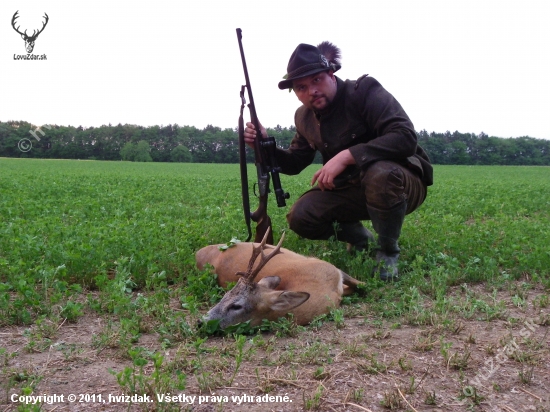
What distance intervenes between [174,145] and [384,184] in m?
77.1

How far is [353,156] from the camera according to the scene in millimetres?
5328

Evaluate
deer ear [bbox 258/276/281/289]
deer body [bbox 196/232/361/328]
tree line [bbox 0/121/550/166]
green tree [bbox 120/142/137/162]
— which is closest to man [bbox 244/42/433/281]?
deer body [bbox 196/232/361/328]

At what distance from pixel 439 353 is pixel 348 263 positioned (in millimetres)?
2180

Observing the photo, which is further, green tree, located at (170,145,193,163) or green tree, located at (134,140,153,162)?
green tree, located at (170,145,193,163)

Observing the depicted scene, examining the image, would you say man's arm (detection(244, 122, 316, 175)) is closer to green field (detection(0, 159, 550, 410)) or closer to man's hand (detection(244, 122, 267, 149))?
man's hand (detection(244, 122, 267, 149))

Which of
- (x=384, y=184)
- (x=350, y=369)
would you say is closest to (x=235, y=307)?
(x=350, y=369)

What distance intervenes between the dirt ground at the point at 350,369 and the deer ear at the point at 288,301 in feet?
0.70

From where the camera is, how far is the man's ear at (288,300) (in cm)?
396

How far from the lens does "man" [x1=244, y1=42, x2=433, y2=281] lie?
5297mm

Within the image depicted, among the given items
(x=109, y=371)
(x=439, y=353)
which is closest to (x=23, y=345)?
A: (x=109, y=371)

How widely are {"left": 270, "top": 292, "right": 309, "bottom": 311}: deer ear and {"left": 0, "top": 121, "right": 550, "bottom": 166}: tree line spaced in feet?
226

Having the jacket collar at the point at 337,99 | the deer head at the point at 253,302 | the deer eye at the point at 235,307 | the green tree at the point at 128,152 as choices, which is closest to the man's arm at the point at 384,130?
the jacket collar at the point at 337,99

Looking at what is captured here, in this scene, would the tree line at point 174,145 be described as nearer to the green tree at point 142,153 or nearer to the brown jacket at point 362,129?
the green tree at point 142,153

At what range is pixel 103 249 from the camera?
5.69 metres
